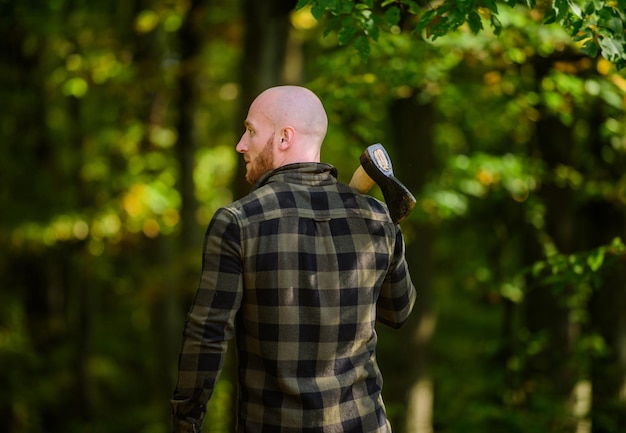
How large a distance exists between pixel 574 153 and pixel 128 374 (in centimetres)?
983

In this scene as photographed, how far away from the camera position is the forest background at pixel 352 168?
5.30 m

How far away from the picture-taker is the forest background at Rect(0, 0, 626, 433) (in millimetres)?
5297

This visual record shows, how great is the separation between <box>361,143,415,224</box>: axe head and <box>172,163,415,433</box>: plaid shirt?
0.05m

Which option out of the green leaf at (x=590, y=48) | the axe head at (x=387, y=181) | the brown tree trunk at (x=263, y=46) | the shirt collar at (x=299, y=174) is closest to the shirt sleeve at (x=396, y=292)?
the axe head at (x=387, y=181)

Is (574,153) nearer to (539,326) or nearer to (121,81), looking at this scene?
(539,326)

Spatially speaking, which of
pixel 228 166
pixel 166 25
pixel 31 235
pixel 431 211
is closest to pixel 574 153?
pixel 431 211

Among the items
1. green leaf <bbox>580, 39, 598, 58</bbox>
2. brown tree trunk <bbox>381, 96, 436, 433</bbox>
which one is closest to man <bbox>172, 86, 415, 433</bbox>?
green leaf <bbox>580, 39, 598, 58</bbox>

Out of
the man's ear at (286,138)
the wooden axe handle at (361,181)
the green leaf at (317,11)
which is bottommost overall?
the wooden axe handle at (361,181)

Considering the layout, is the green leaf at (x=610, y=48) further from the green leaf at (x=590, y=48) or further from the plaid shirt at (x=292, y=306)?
the plaid shirt at (x=292, y=306)

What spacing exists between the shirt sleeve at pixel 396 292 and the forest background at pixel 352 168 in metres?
1.01

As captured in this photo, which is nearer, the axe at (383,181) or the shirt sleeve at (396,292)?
the axe at (383,181)

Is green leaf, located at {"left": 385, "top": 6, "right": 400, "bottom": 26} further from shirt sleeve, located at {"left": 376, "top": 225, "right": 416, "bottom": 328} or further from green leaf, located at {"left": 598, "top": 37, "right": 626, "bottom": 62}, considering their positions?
shirt sleeve, located at {"left": 376, "top": 225, "right": 416, "bottom": 328}

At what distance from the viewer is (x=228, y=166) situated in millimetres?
13305

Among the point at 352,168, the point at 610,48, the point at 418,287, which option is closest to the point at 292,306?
the point at 610,48
